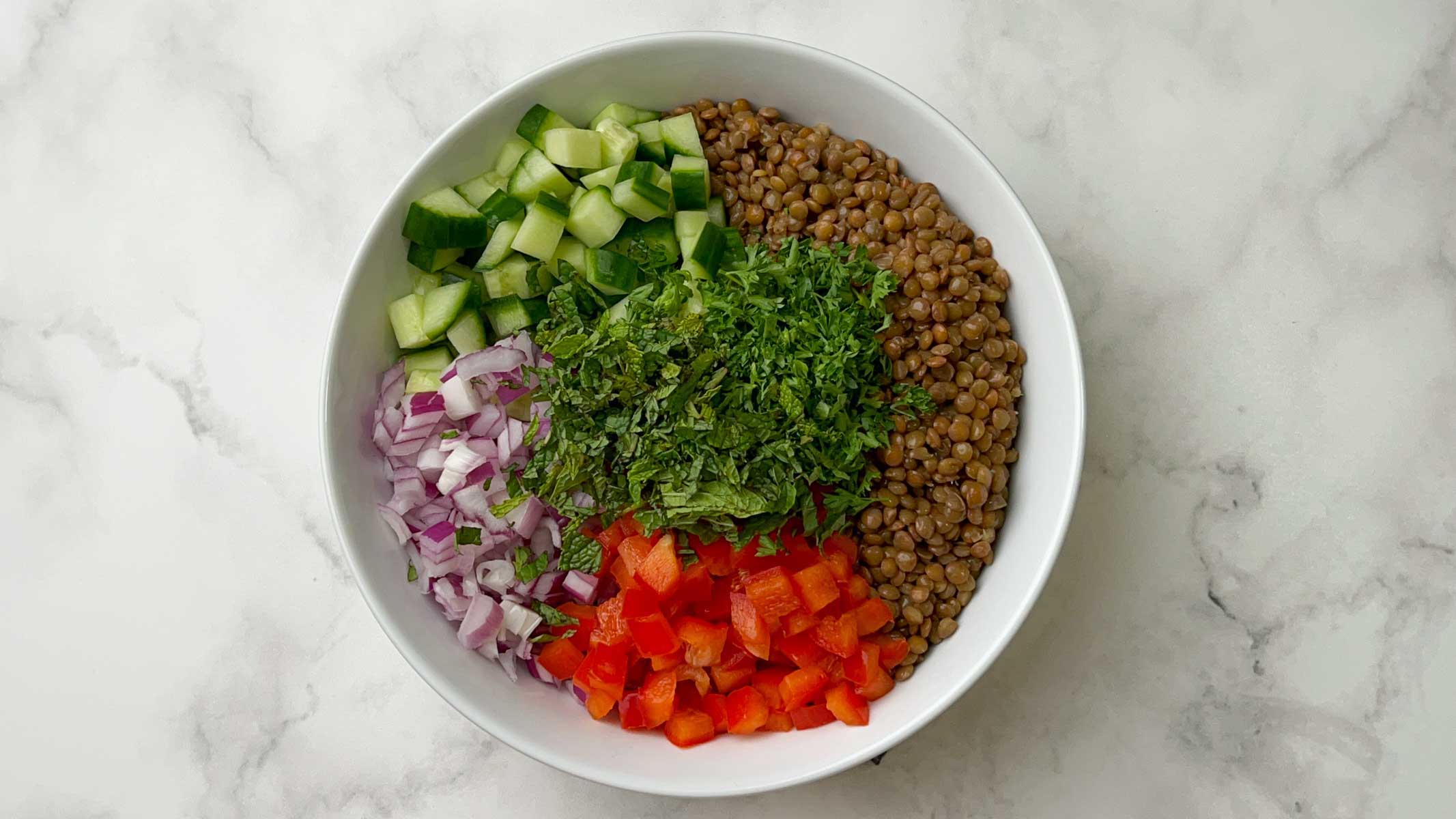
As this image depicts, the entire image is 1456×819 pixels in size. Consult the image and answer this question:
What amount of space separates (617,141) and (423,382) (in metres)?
0.68

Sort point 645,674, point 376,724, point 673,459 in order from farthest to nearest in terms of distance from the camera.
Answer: point 376,724 < point 645,674 < point 673,459

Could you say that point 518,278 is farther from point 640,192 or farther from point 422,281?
point 640,192

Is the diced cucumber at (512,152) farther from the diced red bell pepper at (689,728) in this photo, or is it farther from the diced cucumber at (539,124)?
the diced red bell pepper at (689,728)

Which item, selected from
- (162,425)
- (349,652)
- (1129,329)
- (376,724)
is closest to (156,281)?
(162,425)

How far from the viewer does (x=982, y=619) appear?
7.07 feet

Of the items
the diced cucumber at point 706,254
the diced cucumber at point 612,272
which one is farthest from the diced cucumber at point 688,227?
the diced cucumber at point 612,272

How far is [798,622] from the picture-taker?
6.86ft

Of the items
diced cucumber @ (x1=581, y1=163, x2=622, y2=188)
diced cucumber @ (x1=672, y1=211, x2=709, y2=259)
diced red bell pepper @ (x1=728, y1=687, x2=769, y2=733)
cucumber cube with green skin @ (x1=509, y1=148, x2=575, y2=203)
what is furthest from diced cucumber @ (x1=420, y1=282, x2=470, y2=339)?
diced red bell pepper @ (x1=728, y1=687, x2=769, y2=733)

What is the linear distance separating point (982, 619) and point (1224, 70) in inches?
60.2

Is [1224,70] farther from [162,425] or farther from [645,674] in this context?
[162,425]

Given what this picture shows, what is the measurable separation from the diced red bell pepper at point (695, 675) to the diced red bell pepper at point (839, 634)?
0.85 feet

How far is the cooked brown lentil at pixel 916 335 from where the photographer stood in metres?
2.12

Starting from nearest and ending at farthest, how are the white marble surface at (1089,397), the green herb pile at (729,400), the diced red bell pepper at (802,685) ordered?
the green herb pile at (729,400)
the diced red bell pepper at (802,685)
the white marble surface at (1089,397)

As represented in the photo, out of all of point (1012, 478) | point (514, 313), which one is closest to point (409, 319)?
point (514, 313)
